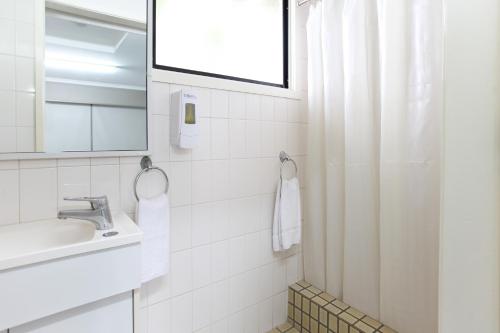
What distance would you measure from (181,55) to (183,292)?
1195mm

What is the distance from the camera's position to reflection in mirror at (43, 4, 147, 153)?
1062 mm

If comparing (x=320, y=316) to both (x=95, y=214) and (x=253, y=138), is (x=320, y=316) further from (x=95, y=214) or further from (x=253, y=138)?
(x=95, y=214)

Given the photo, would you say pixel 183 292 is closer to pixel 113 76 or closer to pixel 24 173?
pixel 24 173

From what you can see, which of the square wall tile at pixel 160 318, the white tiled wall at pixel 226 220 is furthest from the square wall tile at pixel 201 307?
the square wall tile at pixel 160 318

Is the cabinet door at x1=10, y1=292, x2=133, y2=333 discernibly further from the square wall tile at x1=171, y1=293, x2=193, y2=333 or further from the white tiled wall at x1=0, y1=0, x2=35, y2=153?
the white tiled wall at x1=0, y1=0, x2=35, y2=153

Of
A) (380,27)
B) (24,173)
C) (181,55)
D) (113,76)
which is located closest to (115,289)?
(24,173)

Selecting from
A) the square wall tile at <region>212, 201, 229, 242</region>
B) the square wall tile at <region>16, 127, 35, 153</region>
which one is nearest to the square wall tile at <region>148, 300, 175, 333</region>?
the square wall tile at <region>212, 201, 229, 242</region>

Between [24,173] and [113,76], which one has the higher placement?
[113,76]

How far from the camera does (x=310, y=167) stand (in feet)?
5.65

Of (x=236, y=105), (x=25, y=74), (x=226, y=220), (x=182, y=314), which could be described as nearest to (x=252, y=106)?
(x=236, y=105)

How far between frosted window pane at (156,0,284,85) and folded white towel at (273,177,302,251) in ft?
2.21

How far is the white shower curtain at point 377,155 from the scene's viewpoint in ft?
3.87

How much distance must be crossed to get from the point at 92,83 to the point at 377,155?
51.4 inches

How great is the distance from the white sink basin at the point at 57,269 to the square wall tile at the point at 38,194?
1.9 inches
